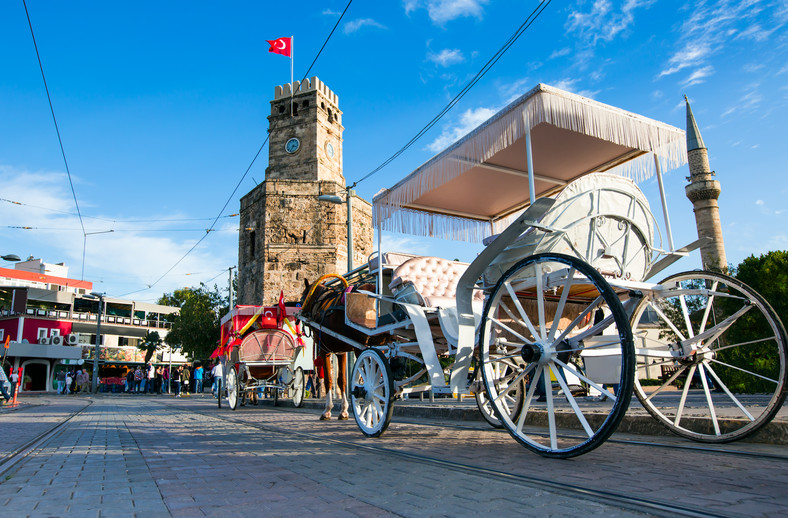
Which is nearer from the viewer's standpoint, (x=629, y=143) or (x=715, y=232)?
(x=629, y=143)

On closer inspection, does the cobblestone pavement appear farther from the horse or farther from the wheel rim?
the wheel rim

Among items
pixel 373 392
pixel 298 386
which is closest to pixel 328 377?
pixel 373 392

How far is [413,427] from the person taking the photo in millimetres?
6711

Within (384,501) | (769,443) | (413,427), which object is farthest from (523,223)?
(413,427)

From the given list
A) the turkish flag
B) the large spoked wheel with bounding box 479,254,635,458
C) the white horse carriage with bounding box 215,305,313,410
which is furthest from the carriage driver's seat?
the turkish flag

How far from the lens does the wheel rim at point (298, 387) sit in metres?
12.5

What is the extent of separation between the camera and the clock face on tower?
106 feet

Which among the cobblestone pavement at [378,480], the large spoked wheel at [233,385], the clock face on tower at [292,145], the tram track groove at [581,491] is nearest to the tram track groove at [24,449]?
the cobblestone pavement at [378,480]

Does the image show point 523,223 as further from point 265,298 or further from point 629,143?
point 265,298

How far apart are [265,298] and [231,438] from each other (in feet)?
77.1

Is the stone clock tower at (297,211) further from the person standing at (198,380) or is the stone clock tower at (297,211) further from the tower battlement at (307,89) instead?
the person standing at (198,380)

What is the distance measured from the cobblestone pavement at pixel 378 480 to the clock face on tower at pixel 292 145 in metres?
28.8

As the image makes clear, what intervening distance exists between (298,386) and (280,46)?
70.7 ft

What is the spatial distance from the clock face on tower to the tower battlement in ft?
10.5
